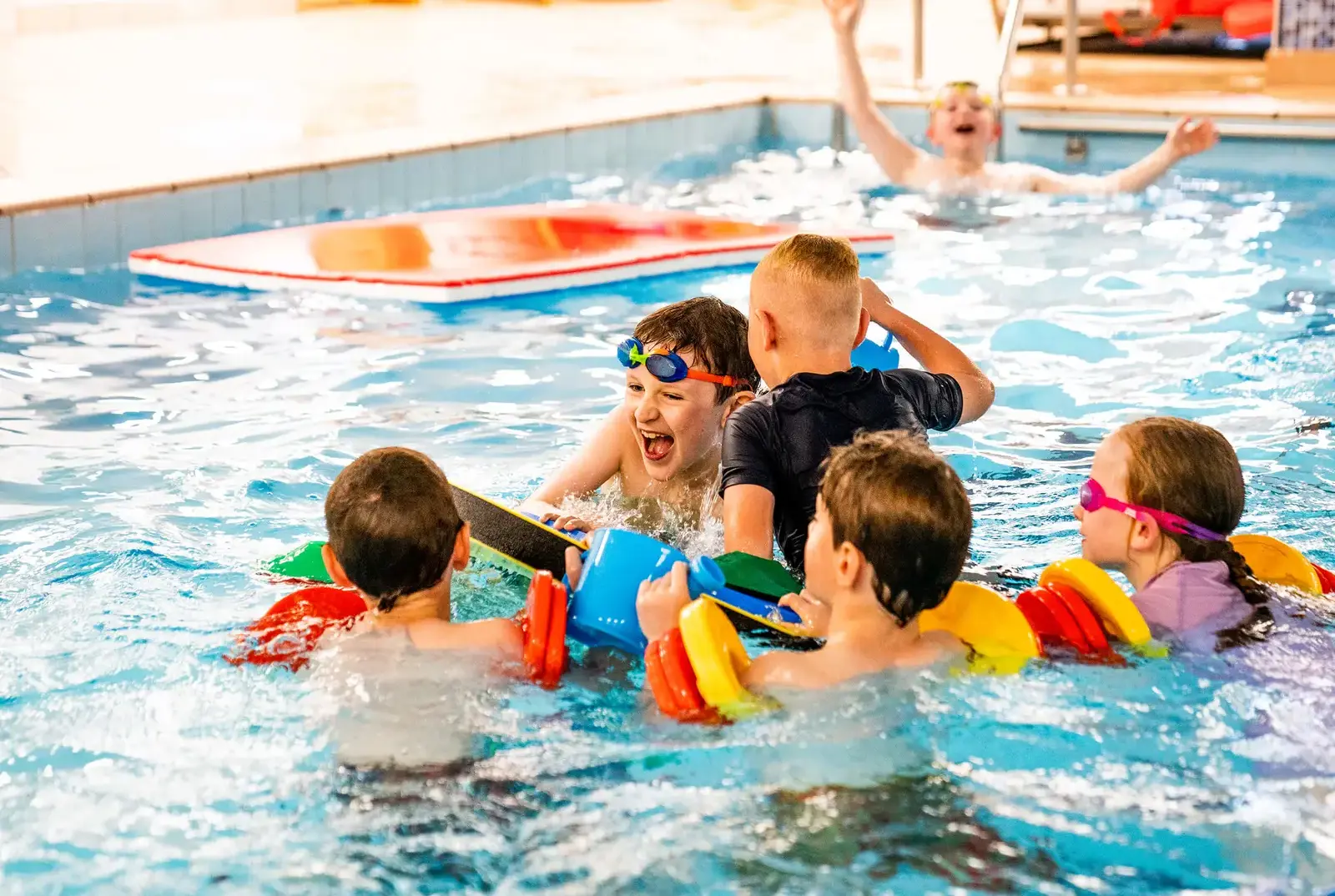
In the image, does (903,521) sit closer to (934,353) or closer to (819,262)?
(819,262)

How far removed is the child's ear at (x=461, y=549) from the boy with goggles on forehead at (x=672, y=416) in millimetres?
493

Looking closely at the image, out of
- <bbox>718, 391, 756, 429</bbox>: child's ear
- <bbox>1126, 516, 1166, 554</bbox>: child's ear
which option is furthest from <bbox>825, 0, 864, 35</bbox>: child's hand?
<bbox>1126, 516, 1166, 554</bbox>: child's ear

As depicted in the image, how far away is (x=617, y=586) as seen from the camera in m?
3.07

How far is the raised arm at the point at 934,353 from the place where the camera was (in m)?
3.80

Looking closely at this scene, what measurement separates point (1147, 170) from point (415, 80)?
603 centimetres

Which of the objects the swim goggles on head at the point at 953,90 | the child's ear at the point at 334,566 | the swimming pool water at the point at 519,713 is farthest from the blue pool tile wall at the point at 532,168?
the child's ear at the point at 334,566

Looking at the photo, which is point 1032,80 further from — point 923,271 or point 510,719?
point 510,719

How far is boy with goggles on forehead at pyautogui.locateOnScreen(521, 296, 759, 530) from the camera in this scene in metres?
3.75

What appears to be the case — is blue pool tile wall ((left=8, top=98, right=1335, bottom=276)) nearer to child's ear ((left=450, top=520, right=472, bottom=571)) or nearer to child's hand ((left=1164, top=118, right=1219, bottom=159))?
child's hand ((left=1164, top=118, right=1219, bottom=159))

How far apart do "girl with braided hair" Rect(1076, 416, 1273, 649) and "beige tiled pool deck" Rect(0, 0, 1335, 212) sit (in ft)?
18.1

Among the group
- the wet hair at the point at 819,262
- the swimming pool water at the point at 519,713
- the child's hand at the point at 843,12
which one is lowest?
the swimming pool water at the point at 519,713

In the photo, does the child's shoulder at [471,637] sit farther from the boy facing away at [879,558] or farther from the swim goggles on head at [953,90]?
the swim goggles on head at [953,90]

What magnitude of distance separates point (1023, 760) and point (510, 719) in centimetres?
91

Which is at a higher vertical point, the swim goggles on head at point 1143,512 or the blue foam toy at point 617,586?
the swim goggles on head at point 1143,512
